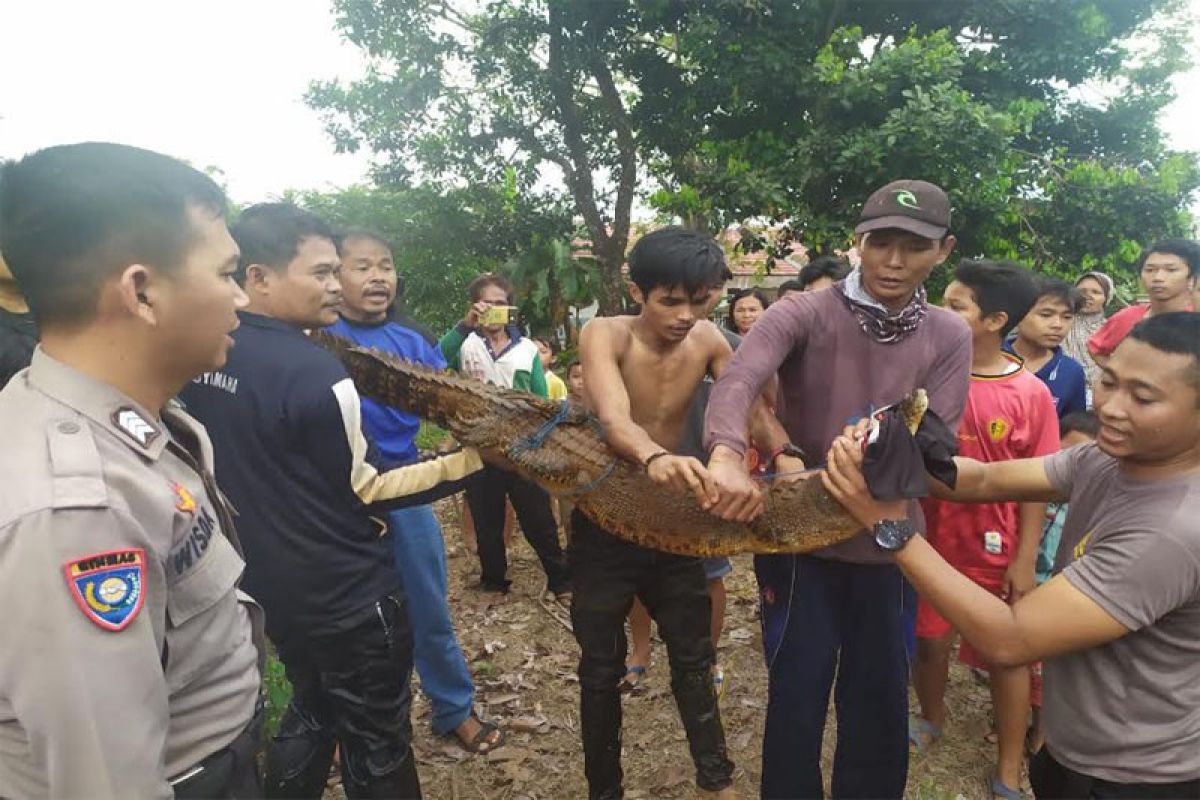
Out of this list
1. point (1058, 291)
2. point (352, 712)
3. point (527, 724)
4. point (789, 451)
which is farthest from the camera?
point (1058, 291)

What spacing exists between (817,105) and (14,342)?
23.4ft

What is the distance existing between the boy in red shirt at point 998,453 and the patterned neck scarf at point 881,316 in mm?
825

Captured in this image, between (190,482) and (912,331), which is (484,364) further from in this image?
(190,482)

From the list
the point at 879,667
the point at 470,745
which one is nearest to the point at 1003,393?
the point at 879,667

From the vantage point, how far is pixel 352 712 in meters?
2.04

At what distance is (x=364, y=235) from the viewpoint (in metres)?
2.88

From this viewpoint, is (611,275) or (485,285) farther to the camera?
(611,275)

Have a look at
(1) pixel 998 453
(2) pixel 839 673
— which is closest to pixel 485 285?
(1) pixel 998 453

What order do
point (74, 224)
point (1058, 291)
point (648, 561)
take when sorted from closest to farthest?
1. point (74, 224)
2. point (648, 561)
3. point (1058, 291)

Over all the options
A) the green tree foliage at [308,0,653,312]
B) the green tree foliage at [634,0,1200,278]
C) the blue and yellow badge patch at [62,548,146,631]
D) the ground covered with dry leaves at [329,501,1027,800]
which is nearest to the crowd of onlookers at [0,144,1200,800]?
the blue and yellow badge patch at [62,548,146,631]

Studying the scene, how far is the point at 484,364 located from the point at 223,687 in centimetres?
326

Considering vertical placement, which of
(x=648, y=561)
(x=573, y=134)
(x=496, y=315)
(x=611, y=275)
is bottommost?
(x=648, y=561)

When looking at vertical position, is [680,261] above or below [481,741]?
above

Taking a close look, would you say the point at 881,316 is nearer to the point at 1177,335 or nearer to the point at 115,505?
the point at 1177,335
